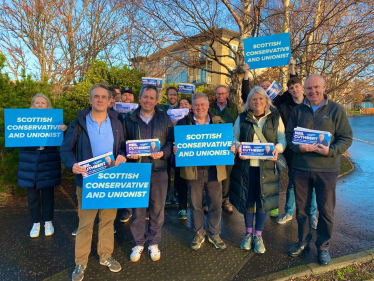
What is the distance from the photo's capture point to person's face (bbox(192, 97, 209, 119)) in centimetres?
322

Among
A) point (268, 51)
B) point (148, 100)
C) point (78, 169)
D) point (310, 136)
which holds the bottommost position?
point (78, 169)

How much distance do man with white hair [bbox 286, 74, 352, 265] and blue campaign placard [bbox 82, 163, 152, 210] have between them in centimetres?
194

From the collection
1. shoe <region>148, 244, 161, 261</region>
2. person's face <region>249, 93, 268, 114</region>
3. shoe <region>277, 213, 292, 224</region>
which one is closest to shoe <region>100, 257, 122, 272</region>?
shoe <region>148, 244, 161, 261</region>

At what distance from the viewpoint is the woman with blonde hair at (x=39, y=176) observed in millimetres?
3566

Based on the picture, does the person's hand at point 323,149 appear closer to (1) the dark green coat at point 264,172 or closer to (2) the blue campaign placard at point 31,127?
(1) the dark green coat at point 264,172

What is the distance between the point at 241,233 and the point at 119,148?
93.7 inches

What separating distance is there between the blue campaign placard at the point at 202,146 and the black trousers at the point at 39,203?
219 centimetres

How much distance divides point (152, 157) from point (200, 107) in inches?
36.2

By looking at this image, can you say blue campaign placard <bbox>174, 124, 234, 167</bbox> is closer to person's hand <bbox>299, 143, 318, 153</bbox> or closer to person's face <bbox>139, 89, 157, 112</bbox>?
person's face <bbox>139, 89, 157, 112</bbox>

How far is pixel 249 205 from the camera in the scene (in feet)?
10.9

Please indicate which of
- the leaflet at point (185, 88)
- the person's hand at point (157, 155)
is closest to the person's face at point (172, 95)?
the leaflet at point (185, 88)

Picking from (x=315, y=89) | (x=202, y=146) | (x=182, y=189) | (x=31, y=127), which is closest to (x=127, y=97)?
(x=31, y=127)

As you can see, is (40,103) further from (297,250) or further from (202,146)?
(297,250)

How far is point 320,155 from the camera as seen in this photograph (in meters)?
2.98
